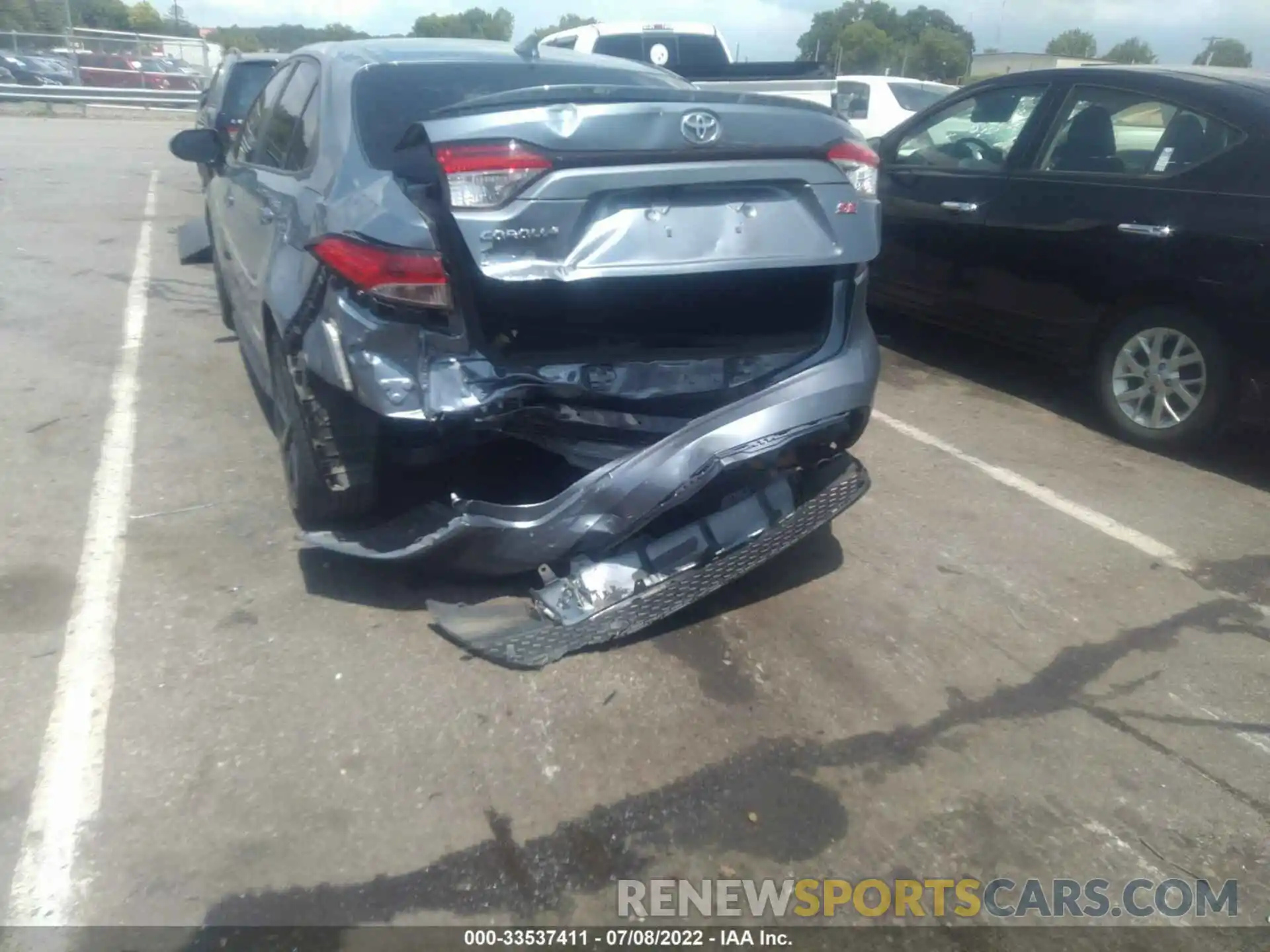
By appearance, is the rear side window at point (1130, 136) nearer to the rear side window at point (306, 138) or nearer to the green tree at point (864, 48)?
the rear side window at point (306, 138)

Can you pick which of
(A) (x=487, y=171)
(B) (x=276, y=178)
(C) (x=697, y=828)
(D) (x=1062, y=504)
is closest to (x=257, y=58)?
(B) (x=276, y=178)

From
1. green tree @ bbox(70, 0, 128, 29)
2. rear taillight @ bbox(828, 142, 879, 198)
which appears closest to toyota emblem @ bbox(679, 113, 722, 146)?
rear taillight @ bbox(828, 142, 879, 198)

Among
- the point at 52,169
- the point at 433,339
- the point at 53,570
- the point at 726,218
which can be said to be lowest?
the point at 52,169

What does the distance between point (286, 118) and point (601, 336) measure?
2.13m

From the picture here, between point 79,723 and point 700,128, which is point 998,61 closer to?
Result: point 700,128

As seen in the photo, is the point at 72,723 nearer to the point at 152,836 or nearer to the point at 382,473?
the point at 152,836

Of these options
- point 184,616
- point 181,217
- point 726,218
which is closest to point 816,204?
point 726,218

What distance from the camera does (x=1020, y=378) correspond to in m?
6.89

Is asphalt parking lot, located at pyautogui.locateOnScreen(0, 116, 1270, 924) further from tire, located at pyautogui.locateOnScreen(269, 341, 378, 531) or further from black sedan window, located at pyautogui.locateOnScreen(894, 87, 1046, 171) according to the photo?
black sedan window, located at pyautogui.locateOnScreen(894, 87, 1046, 171)

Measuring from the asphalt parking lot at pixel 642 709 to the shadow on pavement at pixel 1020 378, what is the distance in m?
0.22

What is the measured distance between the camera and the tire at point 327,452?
3.53 metres

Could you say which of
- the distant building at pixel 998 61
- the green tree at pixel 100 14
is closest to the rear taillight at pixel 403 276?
the distant building at pixel 998 61

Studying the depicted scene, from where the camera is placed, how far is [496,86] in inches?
171

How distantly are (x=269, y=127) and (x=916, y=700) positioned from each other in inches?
147
